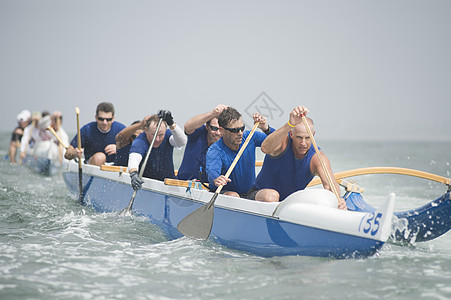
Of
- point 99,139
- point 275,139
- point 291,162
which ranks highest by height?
point 275,139

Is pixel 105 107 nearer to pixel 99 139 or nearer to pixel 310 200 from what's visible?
pixel 99 139

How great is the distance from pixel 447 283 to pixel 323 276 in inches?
31.6

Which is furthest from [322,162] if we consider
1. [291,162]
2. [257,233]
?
[257,233]

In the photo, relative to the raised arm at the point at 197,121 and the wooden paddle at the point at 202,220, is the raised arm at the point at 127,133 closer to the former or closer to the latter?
the raised arm at the point at 197,121

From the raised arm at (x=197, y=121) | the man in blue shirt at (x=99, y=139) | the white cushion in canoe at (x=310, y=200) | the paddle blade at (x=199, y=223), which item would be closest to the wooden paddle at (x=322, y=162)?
the white cushion in canoe at (x=310, y=200)

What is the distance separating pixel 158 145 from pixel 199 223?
1.95m

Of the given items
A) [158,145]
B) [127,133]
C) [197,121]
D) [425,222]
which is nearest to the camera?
[425,222]

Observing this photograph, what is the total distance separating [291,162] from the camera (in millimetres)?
4508

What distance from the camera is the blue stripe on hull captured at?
12.1 feet

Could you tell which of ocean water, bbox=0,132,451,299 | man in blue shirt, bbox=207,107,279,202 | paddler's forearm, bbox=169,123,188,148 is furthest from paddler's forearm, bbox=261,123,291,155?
paddler's forearm, bbox=169,123,188,148

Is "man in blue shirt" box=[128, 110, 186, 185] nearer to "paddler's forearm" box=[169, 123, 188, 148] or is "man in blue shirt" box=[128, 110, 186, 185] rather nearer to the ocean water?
"paddler's forearm" box=[169, 123, 188, 148]

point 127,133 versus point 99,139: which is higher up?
point 127,133

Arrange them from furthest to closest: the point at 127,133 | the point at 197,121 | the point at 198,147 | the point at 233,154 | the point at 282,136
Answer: the point at 127,133, the point at 198,147, the point at 197,121, the point at 233,154, the point at 282,136

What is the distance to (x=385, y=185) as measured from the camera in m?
10.9
